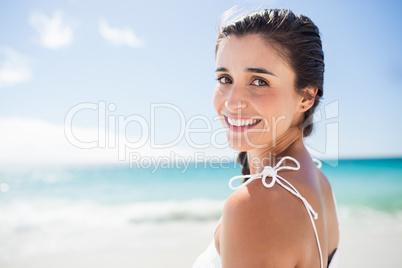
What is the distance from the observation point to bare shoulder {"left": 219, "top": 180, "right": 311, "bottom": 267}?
1.07m

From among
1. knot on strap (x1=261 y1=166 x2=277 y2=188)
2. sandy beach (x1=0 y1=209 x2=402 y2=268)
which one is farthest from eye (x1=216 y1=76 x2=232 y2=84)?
sandy beach (x1=0 y1=209 x2=402 y2=268)

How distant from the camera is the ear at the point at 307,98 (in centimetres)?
171

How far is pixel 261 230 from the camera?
3.54 feet

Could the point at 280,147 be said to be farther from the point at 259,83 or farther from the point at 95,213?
the point at 95,213

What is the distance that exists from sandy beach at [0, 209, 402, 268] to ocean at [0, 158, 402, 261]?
0.32 feet

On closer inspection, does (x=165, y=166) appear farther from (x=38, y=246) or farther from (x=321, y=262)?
(x=321, y=262)

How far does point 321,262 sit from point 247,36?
3.65 ft

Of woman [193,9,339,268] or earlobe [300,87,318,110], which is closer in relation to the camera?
woman [193,9,339,268]

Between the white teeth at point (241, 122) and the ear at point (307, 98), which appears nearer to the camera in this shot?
the white teeth at point (241, 122)

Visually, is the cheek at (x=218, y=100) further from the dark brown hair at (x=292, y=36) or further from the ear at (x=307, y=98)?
the ear at (x=307, y=98)

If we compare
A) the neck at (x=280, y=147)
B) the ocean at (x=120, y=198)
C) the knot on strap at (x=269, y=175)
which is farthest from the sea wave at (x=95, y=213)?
the knot on strap at (x=269, y=175)

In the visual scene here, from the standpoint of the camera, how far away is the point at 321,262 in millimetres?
1314

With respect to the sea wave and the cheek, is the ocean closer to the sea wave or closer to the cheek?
the sea wave

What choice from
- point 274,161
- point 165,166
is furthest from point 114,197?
point 274,161
